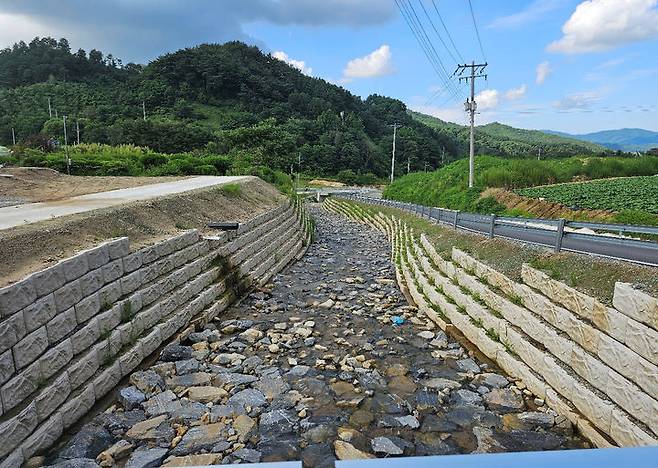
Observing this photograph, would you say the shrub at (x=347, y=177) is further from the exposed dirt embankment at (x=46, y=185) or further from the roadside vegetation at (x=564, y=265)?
the roadside vegetation at (x=564, y=265)

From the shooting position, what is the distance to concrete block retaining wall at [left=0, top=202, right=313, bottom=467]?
15.4 ft

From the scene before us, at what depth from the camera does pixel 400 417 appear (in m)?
5.98

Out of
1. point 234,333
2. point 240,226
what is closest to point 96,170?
point 240,226

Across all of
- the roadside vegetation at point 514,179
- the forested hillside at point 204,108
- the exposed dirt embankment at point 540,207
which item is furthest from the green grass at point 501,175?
the forested hillside at point 204,108

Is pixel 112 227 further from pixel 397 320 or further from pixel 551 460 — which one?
pixel 551 460

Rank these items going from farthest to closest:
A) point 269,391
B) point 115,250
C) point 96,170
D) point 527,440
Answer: point 96,170
point 115,250
point 269,391
point 527,440

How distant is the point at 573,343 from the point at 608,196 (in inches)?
688

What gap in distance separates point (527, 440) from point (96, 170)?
26690mm

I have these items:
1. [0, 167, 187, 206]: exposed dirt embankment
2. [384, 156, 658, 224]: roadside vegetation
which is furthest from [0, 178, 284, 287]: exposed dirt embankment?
[384, 156, 658, 224]: roadside vegetation

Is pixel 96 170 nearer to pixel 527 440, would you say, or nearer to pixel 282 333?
pixel 282 333

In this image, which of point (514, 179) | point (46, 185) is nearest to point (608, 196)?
point (514, 179)

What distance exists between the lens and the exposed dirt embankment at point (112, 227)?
617 centimetres

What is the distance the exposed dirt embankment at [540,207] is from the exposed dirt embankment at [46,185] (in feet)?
57.1

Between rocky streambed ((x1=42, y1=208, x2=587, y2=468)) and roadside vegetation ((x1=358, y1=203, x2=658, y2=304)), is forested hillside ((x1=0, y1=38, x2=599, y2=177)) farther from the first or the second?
rocky streambed ((x1=42, y1=208, x2=587, y2=468))
